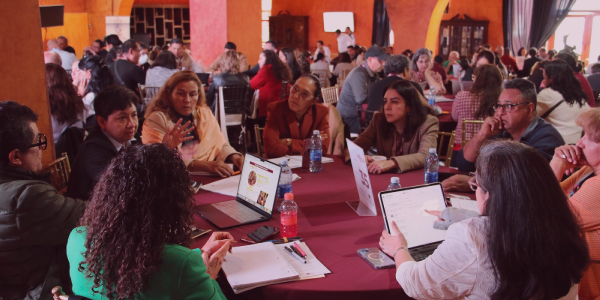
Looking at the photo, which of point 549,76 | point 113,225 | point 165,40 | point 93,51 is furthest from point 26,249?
point 165,40

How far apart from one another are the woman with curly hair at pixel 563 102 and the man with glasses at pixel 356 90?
2040 mm

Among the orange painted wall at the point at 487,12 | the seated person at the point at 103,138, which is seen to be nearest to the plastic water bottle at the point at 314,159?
the seated person at the point at 103,138

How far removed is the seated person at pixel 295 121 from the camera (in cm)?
357

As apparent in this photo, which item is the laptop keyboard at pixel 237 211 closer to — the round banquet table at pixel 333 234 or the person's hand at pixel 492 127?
the round banquet table at pixel 333 234

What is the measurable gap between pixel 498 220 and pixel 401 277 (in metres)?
0.40

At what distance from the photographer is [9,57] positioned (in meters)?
2.71

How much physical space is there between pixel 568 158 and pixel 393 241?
1.04 m

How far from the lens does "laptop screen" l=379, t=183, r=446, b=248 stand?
75.3 inches

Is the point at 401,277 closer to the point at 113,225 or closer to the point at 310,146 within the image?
the point at 113,225

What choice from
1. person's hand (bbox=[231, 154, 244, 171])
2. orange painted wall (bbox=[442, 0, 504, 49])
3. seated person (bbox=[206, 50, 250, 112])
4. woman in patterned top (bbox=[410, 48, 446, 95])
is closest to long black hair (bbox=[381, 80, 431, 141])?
person's hand (bbox=[231, 154, 244, 171])

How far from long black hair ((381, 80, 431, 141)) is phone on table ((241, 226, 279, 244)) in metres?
1.51

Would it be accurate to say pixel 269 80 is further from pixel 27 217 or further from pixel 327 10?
pixel 327 10

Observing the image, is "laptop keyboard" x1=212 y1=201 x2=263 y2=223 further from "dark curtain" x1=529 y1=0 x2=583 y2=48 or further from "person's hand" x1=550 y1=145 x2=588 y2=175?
"dark curtain" x1=529 y1=0 x2=583 y2=48

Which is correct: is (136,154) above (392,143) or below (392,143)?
above
